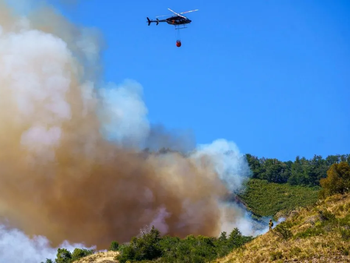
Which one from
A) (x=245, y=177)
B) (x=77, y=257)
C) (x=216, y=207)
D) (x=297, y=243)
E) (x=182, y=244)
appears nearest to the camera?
(x=297, y=243)

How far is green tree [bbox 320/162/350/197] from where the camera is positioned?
243ft

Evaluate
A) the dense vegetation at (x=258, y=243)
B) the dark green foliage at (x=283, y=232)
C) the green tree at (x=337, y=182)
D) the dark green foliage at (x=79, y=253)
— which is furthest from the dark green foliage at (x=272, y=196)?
the dark green foliage at (x=283, y=232)

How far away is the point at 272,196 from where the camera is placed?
538 feet

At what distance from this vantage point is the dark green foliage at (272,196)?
14775 cm

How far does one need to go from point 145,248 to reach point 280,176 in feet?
384

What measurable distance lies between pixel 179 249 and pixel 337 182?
81.4 ft

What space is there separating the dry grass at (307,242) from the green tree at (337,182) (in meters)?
5.94

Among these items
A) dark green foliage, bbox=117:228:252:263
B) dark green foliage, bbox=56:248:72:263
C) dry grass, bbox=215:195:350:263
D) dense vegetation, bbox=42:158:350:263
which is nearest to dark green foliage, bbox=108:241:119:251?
dense vegetation, bbox=42:158:350:263

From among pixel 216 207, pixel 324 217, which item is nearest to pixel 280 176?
pixel 216 207

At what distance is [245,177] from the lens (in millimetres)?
174125

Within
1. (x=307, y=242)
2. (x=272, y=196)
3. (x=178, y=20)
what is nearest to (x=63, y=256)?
(x=178, y=20)

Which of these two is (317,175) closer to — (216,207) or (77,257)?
(216,207)

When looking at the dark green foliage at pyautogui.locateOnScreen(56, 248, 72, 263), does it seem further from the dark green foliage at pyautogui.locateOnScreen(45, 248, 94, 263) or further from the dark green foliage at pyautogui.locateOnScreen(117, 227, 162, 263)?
the dark green foliage at pyautogui.locateOnScreen(117, 227, 162, 263)

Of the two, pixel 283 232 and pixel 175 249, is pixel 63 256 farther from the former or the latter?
pixel 283 232
